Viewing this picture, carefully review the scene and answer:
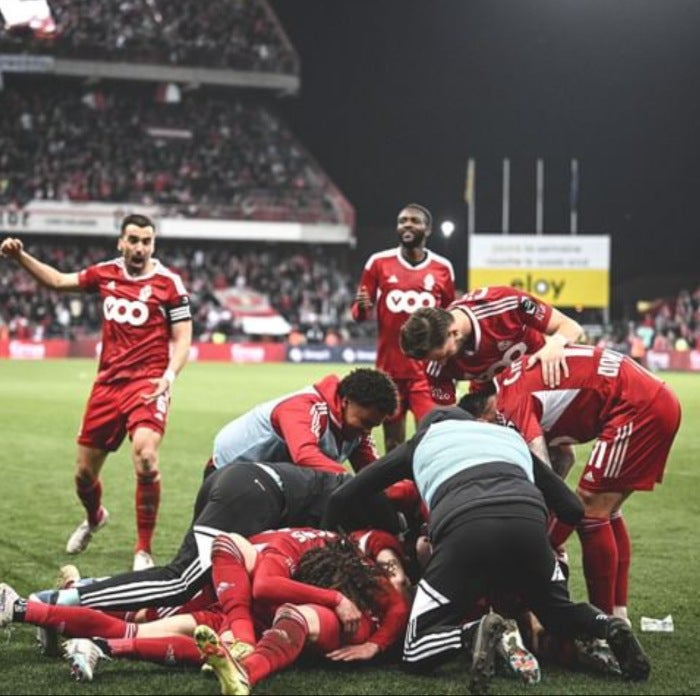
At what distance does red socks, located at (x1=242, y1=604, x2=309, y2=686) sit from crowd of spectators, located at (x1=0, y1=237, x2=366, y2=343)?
116 feet

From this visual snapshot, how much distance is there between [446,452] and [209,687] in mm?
1318

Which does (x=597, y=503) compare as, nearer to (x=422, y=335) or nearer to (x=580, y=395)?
(x=580, y=395)

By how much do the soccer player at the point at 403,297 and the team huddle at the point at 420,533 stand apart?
9.19 feet

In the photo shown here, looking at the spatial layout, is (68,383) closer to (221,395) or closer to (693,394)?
(221,395)

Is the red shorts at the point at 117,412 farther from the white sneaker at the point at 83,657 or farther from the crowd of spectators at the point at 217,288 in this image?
the crowd of spectators at the point at 217,288

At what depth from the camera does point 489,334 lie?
6324 mm

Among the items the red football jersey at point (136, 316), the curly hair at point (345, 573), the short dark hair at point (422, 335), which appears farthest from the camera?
the red football jersey at point (136, 316)

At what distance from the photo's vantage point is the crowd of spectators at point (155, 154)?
1740 inches

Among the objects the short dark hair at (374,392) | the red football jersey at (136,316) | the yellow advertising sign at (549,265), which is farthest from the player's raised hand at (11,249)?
the yellow advertising sign at (549,265)

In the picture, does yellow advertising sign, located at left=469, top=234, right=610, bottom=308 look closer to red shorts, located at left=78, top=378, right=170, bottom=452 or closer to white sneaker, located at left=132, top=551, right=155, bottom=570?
red shorts, located at left=78, top=378, right=170, bottom=452

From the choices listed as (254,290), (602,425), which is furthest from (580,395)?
(254,290)

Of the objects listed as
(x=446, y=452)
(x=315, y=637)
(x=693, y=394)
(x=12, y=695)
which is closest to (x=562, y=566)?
(x=446, y=452)

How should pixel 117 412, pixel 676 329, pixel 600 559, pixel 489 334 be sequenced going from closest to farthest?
1. pixel 600 559
2. pixel 489 334
3. pixel 117 412
4. pixel 676 329

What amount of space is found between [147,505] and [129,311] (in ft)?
4.37
